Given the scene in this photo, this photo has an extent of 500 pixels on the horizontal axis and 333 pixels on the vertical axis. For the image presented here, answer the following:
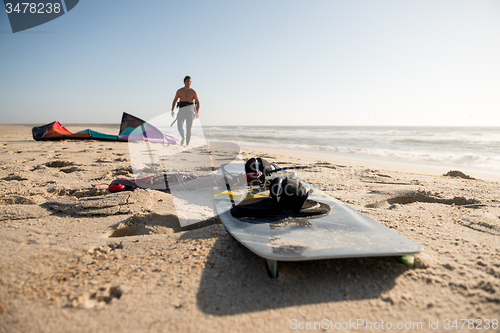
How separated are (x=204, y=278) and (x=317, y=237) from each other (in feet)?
2.33

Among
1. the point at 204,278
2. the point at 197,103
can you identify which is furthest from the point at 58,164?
the point at 204,278

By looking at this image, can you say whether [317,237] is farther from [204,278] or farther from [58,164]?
[58,164]

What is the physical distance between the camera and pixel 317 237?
152 cm

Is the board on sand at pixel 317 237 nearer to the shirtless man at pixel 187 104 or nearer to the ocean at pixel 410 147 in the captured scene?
the ocean at pixel 410 147

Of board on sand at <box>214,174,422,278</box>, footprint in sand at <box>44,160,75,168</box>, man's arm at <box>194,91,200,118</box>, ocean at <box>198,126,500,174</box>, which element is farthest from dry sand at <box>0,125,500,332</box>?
man's arm at <box>194,91,200,118</box>

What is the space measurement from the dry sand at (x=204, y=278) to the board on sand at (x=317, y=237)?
0.12 metres

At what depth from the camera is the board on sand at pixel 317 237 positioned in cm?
132

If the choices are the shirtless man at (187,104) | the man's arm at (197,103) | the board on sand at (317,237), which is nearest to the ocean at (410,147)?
the man's arm at (197,103)

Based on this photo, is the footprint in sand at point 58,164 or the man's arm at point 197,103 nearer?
the footprint in sand at point 58,164

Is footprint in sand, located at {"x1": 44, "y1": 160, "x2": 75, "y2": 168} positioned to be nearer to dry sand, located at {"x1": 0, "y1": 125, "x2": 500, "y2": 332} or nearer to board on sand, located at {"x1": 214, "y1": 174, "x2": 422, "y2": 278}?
dry sand, located at {"x1": 0, "y1": 125, "x2": 500, "y2": 332}

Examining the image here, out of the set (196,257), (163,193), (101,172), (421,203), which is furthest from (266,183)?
Answer: (101,172)

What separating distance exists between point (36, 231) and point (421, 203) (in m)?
3.54

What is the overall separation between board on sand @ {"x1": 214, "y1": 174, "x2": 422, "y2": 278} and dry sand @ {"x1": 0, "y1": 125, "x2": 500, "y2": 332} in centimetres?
12

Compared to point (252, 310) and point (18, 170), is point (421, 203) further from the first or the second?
point (18, 170)
